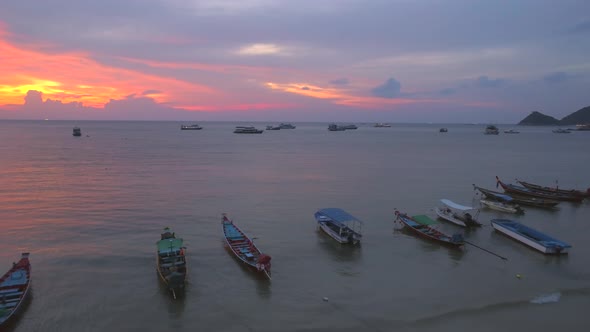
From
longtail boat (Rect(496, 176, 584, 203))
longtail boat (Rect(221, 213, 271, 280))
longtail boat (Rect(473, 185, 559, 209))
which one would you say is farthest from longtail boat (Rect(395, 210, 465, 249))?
longtail boat (Rect(496, 176, 584, 203))

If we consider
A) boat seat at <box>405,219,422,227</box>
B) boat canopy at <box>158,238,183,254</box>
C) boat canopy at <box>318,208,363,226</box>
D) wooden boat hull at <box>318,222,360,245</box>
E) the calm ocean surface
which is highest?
boat canopy at <box>318,208,363,226</box>

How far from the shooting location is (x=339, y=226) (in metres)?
25.9

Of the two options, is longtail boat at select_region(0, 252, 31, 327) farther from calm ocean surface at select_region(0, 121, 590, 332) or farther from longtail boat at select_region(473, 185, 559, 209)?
longtail boat at select_region(473, 185, 559, 209)

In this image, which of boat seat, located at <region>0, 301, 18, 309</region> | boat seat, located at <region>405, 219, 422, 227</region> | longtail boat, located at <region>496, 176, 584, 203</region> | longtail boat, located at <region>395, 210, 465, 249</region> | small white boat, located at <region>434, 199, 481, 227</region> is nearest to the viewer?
boat seat, located at <region>0, 301, 18, 309</region>

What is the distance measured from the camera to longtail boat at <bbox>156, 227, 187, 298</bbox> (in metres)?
17.3

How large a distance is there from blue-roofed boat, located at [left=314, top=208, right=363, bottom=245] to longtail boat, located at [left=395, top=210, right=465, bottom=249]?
341 cm

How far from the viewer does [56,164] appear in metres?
58.5

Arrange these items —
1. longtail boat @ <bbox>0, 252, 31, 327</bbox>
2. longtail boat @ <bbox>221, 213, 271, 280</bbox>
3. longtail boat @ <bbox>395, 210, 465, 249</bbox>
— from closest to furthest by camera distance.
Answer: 1. longtail boat @ <bbox>0, 252, 31, 327</bbox>
2. longtail boat @ <bbox>221, 213, 271, 280</bbox>
3. longtail boat @ <bbox>395, 210, 465, 249</bbox>

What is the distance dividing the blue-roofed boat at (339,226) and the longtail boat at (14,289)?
659 inches

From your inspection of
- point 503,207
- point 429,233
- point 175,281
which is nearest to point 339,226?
point 429,233

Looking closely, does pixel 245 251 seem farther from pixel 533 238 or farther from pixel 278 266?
pixel 533 238

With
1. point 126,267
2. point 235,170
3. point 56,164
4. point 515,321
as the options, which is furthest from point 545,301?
point 56,164

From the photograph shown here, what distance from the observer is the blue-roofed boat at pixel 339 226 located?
79.9 ft

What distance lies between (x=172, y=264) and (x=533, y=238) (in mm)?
22277
